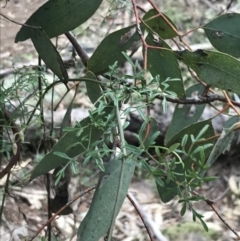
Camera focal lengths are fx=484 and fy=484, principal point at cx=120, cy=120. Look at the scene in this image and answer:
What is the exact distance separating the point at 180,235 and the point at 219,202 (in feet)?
0.78

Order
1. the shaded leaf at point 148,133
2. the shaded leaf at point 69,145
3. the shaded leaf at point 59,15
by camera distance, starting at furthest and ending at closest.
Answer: the shaded leaf at point 59,15 < the shaded leaf at point 69,145 < the shaded leaf at point 148,133

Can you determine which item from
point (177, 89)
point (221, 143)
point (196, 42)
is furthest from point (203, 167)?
point (196, 42)

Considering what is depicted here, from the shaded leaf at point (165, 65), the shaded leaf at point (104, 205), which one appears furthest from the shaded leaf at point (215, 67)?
→ the shaded leaf at point (104, 205)

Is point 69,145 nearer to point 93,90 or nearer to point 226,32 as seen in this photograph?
point 93,90

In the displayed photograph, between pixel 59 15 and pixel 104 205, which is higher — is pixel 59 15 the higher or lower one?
the higher one

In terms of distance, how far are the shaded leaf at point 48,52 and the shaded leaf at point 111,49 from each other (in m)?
0.05

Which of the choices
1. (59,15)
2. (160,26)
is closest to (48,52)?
(59,15)

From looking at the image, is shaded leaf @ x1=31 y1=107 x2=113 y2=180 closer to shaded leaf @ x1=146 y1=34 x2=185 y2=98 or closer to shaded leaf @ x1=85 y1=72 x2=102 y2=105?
shaded leaf @ x1=85 y1=72 x2=102 y2=105

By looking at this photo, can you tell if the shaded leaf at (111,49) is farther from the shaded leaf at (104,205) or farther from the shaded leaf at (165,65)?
the shaded leaf at (104,205)

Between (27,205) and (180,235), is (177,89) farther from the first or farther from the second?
(27,205)

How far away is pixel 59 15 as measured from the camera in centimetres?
66

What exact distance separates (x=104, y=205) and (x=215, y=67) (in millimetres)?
221

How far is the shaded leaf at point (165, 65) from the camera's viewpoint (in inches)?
26.0

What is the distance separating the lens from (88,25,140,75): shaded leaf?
26.2 inches
